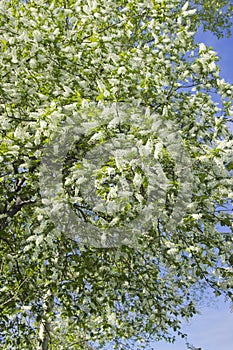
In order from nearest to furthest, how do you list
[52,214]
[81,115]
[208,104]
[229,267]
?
[81,115] → [52,214] → [229,267] → [208,104]

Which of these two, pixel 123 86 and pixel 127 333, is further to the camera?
pixel 127 333

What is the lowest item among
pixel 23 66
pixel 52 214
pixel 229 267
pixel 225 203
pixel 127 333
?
pixel 127 333

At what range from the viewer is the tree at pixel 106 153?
5.09 m

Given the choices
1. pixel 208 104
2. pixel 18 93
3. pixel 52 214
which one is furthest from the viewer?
pixel 208 104

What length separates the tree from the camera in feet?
16.7

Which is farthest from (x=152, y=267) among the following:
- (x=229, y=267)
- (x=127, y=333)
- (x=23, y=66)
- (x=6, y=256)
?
(x=23, y=66)

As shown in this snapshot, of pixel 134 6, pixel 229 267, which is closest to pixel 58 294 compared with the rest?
pixel 229 267

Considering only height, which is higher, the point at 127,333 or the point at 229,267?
the point at 229,267

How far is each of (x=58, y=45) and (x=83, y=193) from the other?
226 centimetres

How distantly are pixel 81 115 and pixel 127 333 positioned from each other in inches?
286

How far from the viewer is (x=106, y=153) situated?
555 centimetres

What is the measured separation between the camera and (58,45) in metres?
6.40

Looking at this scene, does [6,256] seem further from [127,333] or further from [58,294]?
[127,333]

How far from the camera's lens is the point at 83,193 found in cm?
586
